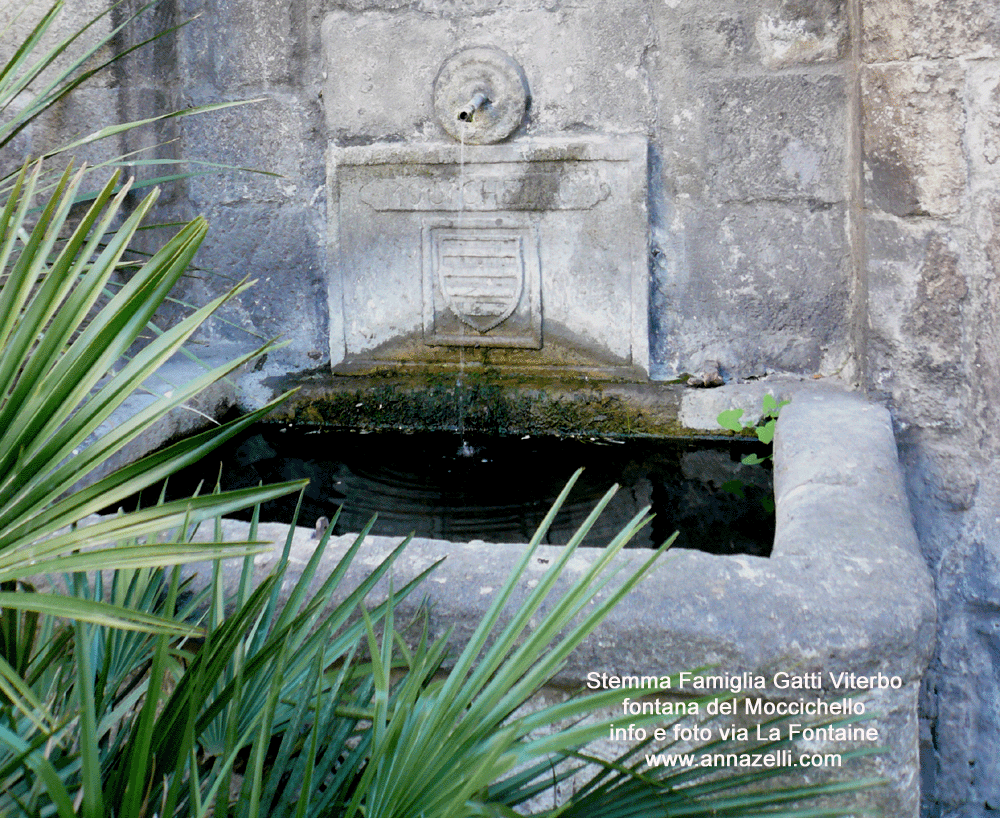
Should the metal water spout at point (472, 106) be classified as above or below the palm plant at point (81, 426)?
above

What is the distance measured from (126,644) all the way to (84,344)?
0.39 m

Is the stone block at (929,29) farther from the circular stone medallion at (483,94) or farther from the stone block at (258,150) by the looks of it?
the stone block at (258,150)

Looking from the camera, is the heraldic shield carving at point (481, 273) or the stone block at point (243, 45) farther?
the stone block at point (243, 45)

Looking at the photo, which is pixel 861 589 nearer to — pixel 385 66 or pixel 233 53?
pixel 385 66

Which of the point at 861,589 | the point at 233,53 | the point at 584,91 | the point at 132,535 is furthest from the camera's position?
the point at 233,53

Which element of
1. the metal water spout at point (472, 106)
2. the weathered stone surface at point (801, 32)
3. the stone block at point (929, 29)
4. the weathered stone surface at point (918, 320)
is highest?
the weathered stone surface at point (801, 32)

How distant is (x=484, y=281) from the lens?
3041mm

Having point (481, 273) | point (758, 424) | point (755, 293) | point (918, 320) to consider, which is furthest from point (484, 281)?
point (918, 320)

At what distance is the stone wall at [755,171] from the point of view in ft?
6.75

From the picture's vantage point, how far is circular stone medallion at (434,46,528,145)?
2.93 meters

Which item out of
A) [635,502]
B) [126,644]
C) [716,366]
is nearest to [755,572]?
[126,644]

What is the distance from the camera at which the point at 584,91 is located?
2.92m

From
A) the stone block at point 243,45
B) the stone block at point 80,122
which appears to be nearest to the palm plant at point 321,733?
the stone block at point 80,122

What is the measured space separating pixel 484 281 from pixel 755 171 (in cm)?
92
